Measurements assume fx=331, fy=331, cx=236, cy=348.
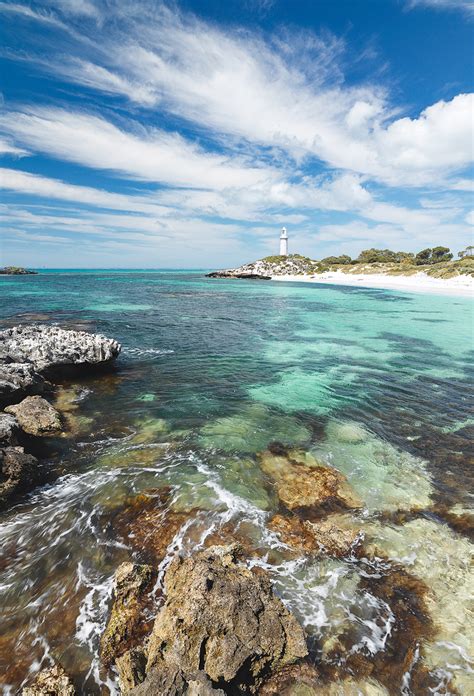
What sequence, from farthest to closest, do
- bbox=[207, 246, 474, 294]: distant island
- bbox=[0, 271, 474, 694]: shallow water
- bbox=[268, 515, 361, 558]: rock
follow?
1. bbox=[207, 246, 474, 294]: distant island
2. bbox=[268, 515, 361, 558]: rock
3. bbox=[0, 271, 474, 694]: shallow water

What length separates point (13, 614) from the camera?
5.32 metres

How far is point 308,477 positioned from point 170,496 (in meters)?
3.67

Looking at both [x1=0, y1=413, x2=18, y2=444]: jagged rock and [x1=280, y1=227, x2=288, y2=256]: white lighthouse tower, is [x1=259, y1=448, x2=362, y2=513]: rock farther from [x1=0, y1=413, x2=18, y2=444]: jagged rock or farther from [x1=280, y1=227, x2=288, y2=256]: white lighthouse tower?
[x1=280, y1=227, x2=288, y2=256]: white lighthouse tower

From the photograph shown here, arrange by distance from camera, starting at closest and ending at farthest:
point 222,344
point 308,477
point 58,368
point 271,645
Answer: point 271,645, point 308,477, point 58,368, point 222,344

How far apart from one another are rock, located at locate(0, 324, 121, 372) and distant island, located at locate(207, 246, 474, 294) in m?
70.0

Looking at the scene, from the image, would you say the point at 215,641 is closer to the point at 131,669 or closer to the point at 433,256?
the point at 131,669

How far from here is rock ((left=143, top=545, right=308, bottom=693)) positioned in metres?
4.23

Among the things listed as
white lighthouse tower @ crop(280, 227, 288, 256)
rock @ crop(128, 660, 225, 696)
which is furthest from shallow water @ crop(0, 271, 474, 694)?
white lighthouse tower @ crop(280, 227, 288, 256)

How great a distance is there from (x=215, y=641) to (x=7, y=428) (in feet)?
26.6

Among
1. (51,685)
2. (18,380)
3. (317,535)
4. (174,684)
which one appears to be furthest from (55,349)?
(174,684)

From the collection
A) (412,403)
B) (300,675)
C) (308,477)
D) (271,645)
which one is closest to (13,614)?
(271,645)

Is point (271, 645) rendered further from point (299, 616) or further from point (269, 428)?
point (269, 428)

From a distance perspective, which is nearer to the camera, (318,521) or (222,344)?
(318,521)

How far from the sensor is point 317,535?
7043 mm
